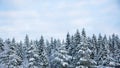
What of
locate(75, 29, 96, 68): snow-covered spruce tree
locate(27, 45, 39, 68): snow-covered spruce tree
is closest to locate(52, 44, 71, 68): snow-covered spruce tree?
locate(75, 29, 96, 68): snow-covered spruce tree

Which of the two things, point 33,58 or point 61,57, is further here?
point 33,58

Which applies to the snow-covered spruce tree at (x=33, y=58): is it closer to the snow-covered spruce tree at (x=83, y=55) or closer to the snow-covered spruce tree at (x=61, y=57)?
the snow-covered spruce tree at (x=61, y=57)

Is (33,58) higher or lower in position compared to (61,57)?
lower

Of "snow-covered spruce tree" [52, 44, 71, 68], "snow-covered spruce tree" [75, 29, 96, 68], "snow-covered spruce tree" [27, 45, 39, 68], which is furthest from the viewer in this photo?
"snow-covered spruce tree" [27, 45, 39, 68]

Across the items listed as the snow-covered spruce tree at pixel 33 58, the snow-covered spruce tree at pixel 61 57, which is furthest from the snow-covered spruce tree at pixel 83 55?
the snow-covered spruce tree at pixel 33 58

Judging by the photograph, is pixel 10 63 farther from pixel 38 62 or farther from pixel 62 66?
pixel 62 66

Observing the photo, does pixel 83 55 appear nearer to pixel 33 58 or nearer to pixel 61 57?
pixel 61 57

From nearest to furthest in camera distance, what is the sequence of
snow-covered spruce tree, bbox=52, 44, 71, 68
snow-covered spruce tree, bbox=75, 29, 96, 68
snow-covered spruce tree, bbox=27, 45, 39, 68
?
snow-covered spruce tree, bbox=75, 29, 96, 68, snow-covered spruce tree, bbox=52, 44, 71, 68, snow-covered spruce tree, bbox=27, 45, 39, 68

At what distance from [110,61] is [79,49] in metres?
7.40

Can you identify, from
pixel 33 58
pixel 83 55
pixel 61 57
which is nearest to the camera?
pixel 83 55

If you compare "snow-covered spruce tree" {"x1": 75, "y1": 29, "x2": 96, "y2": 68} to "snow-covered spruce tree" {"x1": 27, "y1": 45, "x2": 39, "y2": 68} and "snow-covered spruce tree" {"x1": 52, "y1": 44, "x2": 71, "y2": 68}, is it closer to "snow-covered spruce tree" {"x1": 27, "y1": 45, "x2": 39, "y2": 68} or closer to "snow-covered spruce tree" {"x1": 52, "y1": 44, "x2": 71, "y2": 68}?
"snow-covered spruce tree" {"x1": 52, "y1": 44, "x2": 71, "y2": 68}

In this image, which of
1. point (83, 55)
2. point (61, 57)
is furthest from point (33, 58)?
point (83, 55)

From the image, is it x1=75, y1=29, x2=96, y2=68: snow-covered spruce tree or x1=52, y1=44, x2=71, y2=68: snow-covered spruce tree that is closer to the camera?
x1=75, y1=29, x2=96, y2=68: snow-covered spruce tree

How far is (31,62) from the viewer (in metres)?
43.8
